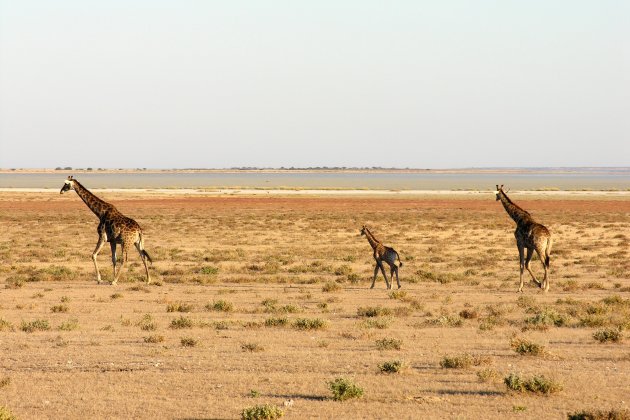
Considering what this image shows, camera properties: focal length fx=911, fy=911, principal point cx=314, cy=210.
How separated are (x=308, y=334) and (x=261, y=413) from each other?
6086mm

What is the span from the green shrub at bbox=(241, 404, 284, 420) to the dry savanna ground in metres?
0.45

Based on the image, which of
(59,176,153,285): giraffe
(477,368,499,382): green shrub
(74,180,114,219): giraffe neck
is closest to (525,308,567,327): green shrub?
(477,368,499,382): green shrub

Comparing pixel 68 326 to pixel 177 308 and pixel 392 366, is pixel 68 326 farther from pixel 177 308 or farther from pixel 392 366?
pixel 392 366

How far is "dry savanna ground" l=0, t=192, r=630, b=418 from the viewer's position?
1062 centimetres

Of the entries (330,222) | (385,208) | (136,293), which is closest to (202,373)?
(136,293)

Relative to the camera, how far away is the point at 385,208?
238 ft

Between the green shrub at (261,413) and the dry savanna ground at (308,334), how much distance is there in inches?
17.7

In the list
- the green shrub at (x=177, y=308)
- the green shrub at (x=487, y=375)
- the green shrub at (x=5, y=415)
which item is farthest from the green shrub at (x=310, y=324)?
Answer: the green shrub at (x=5, y=415)

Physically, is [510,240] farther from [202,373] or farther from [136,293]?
[202,373]

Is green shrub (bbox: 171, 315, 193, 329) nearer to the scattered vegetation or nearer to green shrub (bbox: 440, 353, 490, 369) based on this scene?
the scattered vegetation

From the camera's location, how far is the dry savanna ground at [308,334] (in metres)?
10.6

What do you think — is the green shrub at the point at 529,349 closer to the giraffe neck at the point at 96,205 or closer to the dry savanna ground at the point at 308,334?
the dry savanna ground at the point at 308,334

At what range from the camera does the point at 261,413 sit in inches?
370

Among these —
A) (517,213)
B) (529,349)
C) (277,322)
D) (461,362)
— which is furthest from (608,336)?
(517,213)
